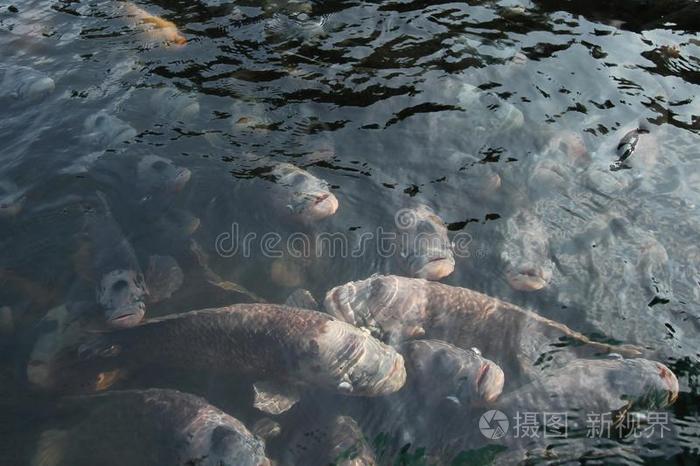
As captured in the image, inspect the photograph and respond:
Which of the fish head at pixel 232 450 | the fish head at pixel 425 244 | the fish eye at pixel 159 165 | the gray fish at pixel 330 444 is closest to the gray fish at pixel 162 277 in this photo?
the fish eye at pixel 159 165

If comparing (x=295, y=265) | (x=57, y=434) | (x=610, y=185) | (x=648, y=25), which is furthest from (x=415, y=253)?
(x=648, y=25)

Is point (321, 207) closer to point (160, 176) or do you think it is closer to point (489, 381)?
point (160, 176)

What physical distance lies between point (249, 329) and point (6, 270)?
308cm

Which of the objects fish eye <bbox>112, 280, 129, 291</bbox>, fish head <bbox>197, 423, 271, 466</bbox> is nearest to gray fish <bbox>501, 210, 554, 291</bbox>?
fish head <bbox>197, 423, 271, 466</bbox>

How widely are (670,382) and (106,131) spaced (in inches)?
300

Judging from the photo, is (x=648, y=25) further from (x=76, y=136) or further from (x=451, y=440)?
(x=76, y=136)

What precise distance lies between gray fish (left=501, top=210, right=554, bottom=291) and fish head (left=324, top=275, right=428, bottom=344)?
108cm

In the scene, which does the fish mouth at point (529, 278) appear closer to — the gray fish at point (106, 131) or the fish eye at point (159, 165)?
the fish eye at point (159, 165)

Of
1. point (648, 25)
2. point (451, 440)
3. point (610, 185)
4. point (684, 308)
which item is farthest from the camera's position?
point (648, 25)

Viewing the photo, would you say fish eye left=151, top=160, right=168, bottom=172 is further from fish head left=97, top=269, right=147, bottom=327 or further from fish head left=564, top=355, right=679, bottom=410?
fish head left=564, top=355, right=679, bottom=410

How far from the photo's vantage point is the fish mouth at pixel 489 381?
5402 mm

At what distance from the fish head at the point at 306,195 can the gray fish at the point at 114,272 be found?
1.98 metres

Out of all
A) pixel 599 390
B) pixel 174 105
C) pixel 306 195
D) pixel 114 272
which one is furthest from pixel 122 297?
pixel 599 390

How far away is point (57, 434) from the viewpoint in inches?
215
